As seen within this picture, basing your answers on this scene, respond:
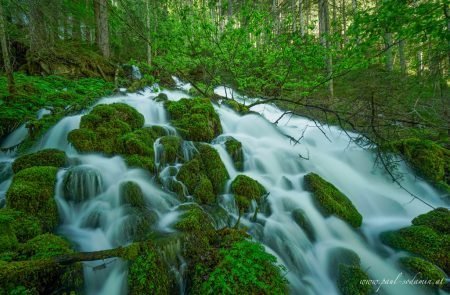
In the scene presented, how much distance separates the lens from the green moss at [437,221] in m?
4.65

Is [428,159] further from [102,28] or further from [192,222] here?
[102,28]

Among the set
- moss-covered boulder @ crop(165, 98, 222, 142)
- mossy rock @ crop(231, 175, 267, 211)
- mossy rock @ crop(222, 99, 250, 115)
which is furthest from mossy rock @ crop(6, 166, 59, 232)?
mossy rock @ crop(222, 99, 250, 115)

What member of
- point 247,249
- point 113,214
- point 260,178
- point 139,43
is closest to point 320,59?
point 260,178

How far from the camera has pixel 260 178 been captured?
6023mm

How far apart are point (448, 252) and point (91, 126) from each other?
6842 mm

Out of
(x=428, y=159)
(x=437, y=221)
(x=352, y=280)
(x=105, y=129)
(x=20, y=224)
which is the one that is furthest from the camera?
(x=428, y=159)

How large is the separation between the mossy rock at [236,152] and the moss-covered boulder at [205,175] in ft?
2.09

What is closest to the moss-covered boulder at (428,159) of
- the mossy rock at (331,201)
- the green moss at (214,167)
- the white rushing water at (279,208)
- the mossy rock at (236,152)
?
the white rushing water at (279,208)

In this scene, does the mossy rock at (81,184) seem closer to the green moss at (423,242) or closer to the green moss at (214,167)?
the green moss at (214,167)

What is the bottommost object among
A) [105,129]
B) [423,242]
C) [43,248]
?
[423,242]

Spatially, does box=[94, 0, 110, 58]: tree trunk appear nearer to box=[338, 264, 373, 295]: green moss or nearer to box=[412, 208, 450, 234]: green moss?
box=[338, 264, 373, 295]: green moss

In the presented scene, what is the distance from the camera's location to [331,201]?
5246 millimetres

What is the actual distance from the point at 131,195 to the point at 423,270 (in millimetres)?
4504

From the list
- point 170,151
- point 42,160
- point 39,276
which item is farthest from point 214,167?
point 39,276
